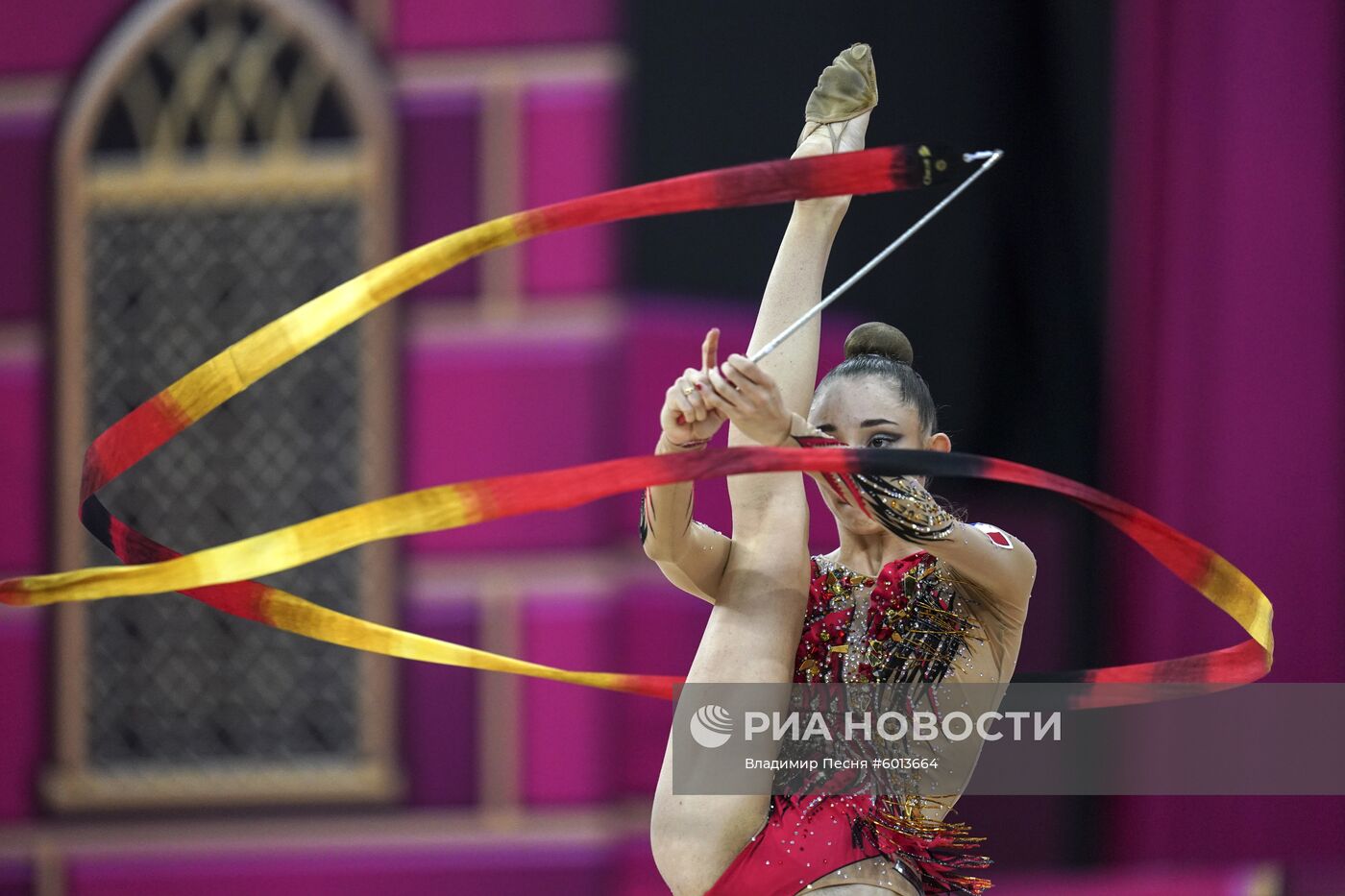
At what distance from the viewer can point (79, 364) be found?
2836 millimetres

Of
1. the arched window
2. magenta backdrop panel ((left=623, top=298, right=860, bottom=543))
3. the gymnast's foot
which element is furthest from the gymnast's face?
the arched window

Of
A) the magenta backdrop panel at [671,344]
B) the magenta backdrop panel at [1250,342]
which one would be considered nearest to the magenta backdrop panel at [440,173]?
the magenta backdrop panel at [671,344]

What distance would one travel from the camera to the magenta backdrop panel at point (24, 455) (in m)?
2.85

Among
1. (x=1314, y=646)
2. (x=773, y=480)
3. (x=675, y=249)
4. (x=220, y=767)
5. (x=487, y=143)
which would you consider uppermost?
(x=487, y=143)

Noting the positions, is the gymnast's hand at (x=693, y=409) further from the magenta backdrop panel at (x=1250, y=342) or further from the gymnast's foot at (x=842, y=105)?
the magenta backdrop panel at (x=1250, y=342)

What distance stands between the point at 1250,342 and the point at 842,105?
1272 millimetres

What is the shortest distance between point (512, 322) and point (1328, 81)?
1.36m

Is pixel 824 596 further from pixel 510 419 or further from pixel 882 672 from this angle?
pixel 510 419

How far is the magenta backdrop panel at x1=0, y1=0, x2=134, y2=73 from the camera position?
112 inches

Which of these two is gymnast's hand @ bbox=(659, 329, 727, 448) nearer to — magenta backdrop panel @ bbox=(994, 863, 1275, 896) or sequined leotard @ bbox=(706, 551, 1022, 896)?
sequined leotard @ bbox=(706, 551, 1022, 896)

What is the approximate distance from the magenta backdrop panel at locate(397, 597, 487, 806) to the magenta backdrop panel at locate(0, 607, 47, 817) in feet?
2.12

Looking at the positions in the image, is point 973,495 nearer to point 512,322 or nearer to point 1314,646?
point 1314,646

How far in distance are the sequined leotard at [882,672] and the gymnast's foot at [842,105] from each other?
41cm

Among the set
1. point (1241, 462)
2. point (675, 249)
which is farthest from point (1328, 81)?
point (675, 249)
